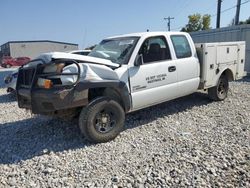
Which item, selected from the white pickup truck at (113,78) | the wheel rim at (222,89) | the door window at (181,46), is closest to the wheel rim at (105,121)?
the white pickup truck at (113,78)

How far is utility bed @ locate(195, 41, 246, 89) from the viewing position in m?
6.41

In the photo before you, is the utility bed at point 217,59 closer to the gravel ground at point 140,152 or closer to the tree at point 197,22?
the gravel ground at point 140,152

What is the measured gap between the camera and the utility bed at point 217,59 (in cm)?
641

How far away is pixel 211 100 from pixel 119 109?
357cm

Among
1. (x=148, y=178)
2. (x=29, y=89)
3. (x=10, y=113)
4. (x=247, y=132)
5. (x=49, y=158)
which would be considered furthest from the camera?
(x=10, y=113)

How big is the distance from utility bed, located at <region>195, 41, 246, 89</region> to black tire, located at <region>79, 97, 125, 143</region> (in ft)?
8.91

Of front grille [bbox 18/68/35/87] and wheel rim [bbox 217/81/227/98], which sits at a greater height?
front grille [bbox 18/68/35/87]

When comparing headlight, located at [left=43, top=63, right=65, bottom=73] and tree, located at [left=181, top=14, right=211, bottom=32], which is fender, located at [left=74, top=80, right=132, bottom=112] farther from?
tree, located at [left=181, top=14, right=211, bottom=32]

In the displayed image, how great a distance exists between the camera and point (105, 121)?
4777 mm

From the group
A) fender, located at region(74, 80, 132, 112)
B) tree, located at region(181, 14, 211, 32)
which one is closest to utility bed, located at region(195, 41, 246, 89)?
fender, located at region(74, 80, 132, 112)

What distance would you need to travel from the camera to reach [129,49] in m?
5.15

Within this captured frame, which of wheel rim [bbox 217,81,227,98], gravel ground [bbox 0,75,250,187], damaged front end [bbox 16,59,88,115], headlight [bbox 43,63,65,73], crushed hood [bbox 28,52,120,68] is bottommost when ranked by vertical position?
gravel ground [bbox 0,75,250,187]

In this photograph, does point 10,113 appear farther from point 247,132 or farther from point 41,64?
point 247,132

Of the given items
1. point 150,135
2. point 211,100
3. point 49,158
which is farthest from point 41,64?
point 211,100
